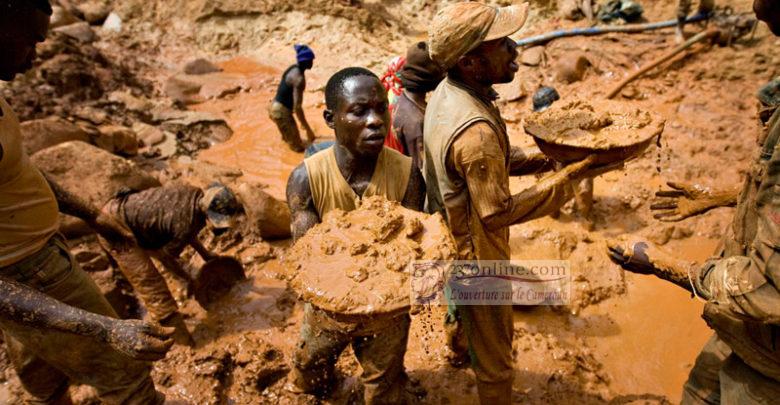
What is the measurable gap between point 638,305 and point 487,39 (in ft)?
8.72

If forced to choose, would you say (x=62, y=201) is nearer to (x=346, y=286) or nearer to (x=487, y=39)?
(x=346, y=286)

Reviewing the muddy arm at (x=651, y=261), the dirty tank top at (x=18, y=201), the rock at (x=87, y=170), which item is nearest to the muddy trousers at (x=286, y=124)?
the rock at (x=87, y=170)

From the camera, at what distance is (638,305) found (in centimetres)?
328

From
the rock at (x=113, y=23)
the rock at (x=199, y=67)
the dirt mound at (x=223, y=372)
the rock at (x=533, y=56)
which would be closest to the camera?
the dirt mound at (x=223, y=372)

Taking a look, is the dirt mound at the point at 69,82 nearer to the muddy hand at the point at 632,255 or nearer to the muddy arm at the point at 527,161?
the muddy arm at the point at 527,161

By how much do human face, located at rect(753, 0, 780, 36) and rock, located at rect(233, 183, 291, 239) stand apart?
3.54 metres

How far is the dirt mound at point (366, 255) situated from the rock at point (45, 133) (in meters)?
4.13

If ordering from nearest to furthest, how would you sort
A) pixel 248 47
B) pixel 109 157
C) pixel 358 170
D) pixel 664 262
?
pixel 664 262, pixel 358 170, pixel 109 157, pixel 248 47

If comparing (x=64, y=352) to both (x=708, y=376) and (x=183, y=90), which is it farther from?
(x=183, y=90)

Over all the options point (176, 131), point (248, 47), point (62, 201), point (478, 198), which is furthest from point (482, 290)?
point (248, 47)

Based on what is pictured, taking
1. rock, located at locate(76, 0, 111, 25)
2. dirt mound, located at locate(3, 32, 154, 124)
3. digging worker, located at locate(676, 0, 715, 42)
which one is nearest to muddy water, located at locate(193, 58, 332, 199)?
dirt mound, located at locate(3, 32, 154, 124)

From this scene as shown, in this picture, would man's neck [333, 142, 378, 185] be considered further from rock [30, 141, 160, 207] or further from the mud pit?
rock [30, 141, 160, 207]

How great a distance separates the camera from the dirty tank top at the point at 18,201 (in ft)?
5.55

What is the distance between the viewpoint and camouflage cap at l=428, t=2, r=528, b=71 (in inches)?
63.8
